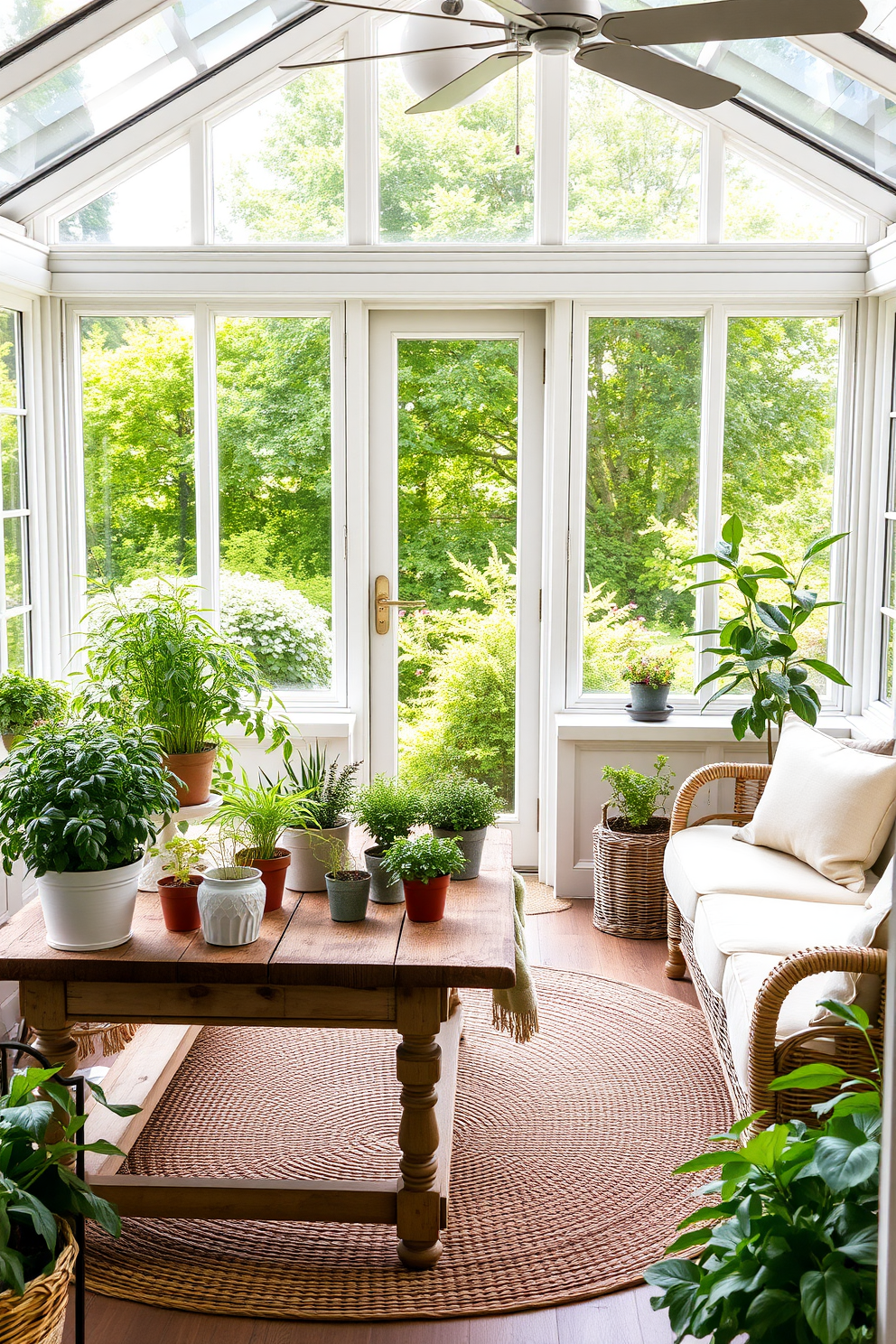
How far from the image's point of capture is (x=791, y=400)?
4734 mm

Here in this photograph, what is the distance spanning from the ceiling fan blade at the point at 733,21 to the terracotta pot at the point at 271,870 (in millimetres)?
1791

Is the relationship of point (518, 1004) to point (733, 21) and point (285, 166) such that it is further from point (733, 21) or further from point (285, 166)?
point (285, 166)

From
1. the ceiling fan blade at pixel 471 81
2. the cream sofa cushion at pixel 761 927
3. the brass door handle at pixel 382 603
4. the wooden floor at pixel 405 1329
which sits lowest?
the wooden floor at pixel 405 1329

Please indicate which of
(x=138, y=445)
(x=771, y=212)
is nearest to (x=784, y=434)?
(x=771, y=212)

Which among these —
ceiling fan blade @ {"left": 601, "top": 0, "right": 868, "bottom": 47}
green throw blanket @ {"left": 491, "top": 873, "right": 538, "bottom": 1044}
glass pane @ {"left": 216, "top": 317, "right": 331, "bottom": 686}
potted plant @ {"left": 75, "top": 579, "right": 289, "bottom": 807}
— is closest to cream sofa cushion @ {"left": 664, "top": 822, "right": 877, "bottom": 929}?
green throw blanket @ {"left": 491, "top": 873, "right": 538, "bottom": 1044}

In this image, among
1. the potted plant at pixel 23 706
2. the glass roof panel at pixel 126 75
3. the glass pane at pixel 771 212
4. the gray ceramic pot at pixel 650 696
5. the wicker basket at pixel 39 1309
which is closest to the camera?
Answer: the wicker basket at pixel 39 1309

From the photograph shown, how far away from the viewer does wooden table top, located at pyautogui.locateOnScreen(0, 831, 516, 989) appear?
7.60ft

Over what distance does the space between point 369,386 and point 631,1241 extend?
337 cm

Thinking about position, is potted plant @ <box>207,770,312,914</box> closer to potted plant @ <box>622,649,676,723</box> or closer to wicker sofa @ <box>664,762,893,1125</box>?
wicker sofa @ <box>664,762,893,1125</box>

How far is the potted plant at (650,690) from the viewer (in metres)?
4.68

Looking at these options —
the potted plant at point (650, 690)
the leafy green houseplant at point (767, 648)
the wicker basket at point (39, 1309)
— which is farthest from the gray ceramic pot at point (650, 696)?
the wicker basket at point (39, 1309)

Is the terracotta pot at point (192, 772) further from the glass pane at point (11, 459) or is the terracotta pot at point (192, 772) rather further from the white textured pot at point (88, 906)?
the glass pane at point (11, 459)

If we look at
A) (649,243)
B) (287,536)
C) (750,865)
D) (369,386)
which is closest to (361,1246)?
(750,865)

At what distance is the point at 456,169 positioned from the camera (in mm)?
4641
